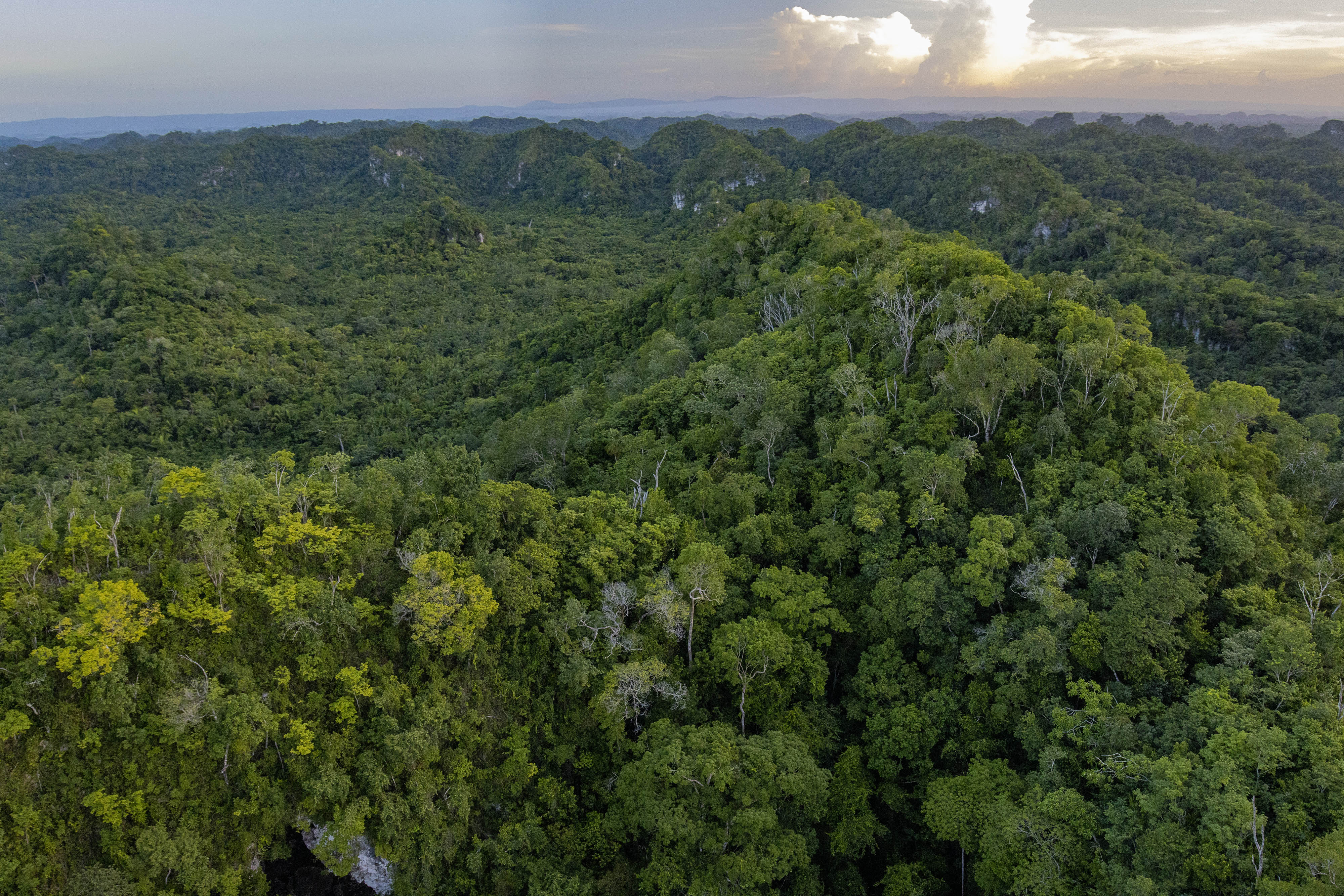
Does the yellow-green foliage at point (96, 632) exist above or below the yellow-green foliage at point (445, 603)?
above

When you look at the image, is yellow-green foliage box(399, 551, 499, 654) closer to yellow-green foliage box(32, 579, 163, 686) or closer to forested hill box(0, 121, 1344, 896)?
forested hill box(0, 121, 1344, 896)

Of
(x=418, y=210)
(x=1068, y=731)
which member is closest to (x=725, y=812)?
(x=1068, y=731)

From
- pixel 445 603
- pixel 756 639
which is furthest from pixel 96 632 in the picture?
pixel 756 639

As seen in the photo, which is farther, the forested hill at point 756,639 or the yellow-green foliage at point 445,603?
the yellow-green foliage at point 445,603

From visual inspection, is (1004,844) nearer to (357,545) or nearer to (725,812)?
(725,812)

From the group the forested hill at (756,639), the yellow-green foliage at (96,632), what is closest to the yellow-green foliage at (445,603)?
the forested hill at (756,639)

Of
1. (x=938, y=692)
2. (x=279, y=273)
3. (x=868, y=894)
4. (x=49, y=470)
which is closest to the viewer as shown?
(x=868, y=894)

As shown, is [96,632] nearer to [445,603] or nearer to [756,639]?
[445,603]

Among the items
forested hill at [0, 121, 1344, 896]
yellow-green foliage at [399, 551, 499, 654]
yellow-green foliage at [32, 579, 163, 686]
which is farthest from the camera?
yellow-green foliage at [399, 551, 499, 654]

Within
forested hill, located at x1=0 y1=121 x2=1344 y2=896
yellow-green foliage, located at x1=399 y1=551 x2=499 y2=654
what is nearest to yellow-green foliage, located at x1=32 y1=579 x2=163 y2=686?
forested hill, located at x1=0 y1=121 x2=1344 y2=896

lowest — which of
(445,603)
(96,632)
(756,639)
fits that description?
(756,639)

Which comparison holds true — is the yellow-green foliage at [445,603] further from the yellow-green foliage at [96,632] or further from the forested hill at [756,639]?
the yellow-green foliage at [96,632]
